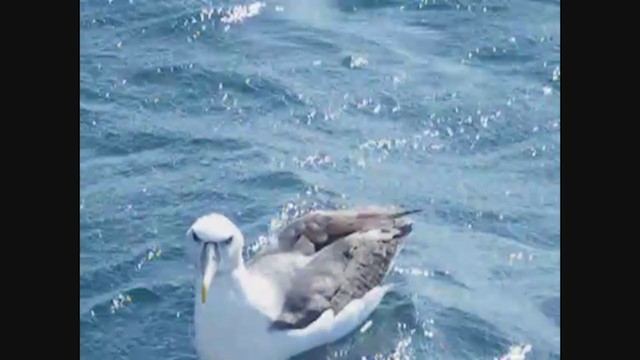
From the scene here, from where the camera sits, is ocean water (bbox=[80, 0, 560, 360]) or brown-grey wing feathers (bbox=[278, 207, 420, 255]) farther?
ocean water (bbox=[80, 0, 560, 360])

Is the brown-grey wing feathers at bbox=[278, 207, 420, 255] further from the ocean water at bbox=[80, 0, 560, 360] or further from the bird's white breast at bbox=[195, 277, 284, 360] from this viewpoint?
the bird's white breast at bbox=[195, 277, 284, 360]

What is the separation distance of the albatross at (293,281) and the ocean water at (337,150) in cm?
25

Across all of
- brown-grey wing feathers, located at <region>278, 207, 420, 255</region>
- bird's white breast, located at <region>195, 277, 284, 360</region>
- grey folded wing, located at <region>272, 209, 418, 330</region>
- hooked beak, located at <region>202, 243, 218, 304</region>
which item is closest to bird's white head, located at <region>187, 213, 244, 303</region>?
hooked beak, located at <region>202, 243, 218, 304</region>

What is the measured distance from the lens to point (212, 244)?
741 centimetres

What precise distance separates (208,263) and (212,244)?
9 centimetres

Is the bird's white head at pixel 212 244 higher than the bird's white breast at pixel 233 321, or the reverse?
the bird's white head at pixel 212 244

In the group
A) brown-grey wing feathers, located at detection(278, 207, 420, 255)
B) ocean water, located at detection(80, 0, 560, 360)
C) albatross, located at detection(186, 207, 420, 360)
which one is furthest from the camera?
ocean water, located at detection(80, 0, 560, 360)

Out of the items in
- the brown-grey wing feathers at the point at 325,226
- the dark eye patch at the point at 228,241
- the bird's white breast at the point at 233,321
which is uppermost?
the dark eye patch at the point at 228,241

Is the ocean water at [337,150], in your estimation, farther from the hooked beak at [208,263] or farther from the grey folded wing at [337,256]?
the hooked beak at [208,263]

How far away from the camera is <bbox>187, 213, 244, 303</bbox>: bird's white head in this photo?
24.2 feet

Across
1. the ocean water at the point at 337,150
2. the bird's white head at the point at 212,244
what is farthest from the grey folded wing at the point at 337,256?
the bird's white head at the point at 212,244

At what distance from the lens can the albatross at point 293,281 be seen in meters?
7.52

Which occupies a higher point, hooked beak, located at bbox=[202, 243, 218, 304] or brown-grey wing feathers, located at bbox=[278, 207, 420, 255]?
hooked beak, located at bbox=[202, 243, 218, 304]
